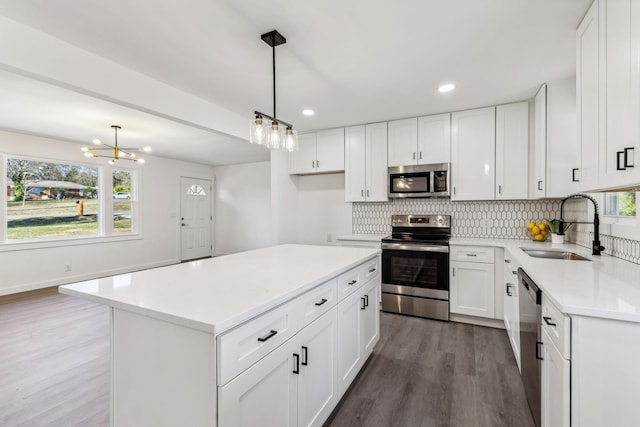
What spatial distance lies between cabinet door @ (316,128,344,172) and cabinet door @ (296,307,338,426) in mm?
2774

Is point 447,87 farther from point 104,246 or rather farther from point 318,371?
point 104,246

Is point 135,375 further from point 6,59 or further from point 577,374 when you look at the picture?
point 6,59

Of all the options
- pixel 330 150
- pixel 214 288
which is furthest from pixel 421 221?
pixel 214 288

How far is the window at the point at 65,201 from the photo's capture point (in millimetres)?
4480

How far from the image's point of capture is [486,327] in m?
3.15

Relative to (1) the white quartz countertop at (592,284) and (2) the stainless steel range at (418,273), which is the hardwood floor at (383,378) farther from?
(1) the white quartz countertop at (592,284)

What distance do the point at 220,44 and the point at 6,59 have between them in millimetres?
1287

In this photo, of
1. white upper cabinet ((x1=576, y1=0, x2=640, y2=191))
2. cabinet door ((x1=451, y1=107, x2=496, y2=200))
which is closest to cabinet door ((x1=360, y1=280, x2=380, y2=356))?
white upper cabinet ((x1=576, y1=0, x2=640, y2=191))

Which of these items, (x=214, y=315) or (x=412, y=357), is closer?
(x=214, y=315)

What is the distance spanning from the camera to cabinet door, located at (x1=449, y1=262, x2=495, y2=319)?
3098mm

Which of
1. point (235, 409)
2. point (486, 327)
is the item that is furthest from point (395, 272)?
point (235, 409)

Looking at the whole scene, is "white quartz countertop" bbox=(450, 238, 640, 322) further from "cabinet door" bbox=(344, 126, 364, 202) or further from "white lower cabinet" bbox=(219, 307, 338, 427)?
"cabinet door" bbox=(344, 126, 364, 202)

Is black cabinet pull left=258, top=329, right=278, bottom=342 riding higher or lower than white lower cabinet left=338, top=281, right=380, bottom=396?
higher

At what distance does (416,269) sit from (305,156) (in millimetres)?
2266
